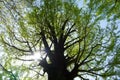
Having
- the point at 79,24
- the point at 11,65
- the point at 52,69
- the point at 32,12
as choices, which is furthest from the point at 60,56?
the point at 11,65

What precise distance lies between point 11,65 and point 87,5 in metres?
3.67

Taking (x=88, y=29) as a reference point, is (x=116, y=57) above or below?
below

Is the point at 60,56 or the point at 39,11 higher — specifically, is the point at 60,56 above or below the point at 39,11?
below

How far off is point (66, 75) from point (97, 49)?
1576 mm

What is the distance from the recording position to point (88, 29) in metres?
6.82

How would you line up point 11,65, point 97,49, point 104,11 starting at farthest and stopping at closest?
point 11,65
point 97,49
point 104,11

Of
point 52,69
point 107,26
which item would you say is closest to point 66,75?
point 52,69

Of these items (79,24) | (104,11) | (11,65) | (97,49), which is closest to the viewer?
(104,11)

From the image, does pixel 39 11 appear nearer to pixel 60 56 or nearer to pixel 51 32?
pixel 51 32

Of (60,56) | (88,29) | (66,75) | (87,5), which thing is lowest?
(66,75)

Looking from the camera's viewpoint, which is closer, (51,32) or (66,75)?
(66,75)

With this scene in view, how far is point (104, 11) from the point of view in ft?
21.3

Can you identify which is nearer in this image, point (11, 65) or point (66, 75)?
point (66, 75)

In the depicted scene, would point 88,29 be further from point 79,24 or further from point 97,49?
point 97,49
